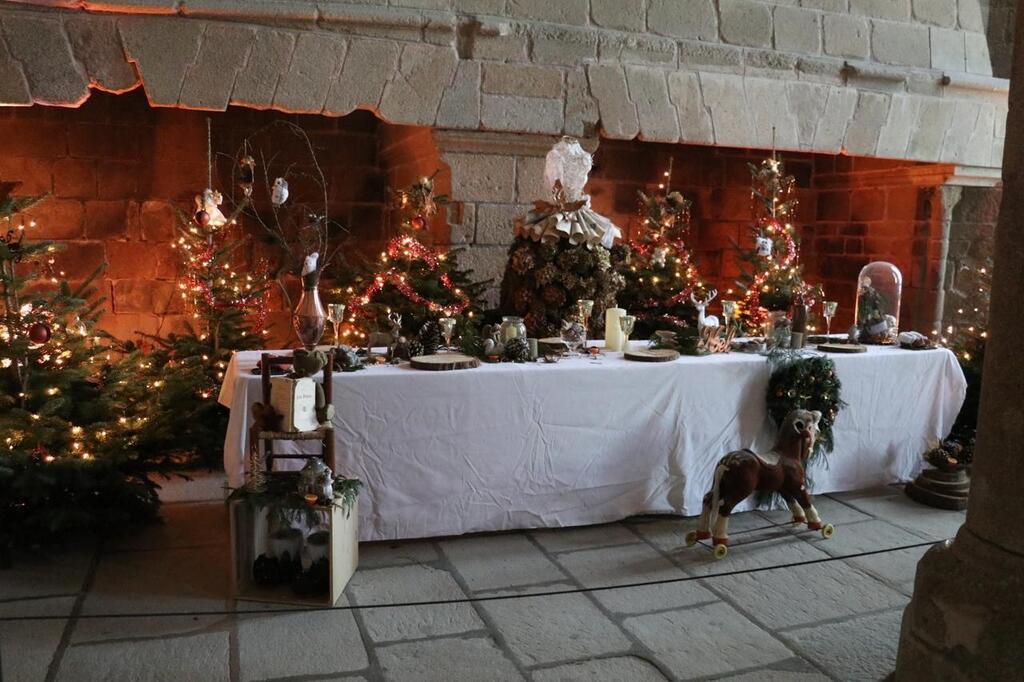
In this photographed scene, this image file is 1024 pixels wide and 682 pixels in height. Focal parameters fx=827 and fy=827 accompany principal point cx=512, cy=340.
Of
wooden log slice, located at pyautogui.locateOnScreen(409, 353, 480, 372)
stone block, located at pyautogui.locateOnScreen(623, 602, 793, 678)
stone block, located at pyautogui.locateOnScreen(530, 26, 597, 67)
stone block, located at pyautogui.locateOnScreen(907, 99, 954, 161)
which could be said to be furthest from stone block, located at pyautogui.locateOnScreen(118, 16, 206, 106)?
stone block, located at pyautogui.locateOnScreen(907, 99, 954, 161)

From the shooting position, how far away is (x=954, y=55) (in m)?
6.36

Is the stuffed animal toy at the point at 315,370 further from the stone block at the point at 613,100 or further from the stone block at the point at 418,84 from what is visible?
the stone block at the point at 613,100

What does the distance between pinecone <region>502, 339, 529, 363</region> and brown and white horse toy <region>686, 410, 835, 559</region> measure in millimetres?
951

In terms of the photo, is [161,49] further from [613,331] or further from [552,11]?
[613,331]

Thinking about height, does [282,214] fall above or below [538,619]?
above

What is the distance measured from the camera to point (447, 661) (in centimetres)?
258

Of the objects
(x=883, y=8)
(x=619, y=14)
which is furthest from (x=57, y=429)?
(x=883, y=8)

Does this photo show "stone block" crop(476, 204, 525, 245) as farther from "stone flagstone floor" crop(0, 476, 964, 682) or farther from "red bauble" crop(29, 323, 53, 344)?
"red bauble" crop(29, 323, 53, 344)

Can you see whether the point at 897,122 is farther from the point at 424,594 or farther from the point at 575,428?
the point at 424,594

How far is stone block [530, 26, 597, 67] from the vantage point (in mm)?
5227

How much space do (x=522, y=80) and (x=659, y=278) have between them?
6.23 feet

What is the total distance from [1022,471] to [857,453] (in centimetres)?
242

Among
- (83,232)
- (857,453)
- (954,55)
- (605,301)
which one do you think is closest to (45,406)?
(605,301)

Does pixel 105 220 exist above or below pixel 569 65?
below
